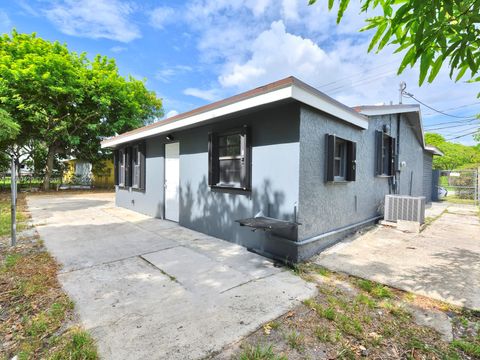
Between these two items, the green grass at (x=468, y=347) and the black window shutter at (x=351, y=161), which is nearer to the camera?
the green grass at (x=468, y=347)

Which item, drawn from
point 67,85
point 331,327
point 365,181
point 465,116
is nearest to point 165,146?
point 365,181

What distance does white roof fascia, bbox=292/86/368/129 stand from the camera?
133 inches

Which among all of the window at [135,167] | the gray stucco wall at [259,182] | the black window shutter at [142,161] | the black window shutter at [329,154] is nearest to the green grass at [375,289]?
the gray stucco wall at [259,182]

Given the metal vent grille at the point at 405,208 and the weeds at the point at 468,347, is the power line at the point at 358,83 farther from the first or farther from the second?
the weeds at the point at 468,347

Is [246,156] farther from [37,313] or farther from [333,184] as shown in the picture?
[37,313]

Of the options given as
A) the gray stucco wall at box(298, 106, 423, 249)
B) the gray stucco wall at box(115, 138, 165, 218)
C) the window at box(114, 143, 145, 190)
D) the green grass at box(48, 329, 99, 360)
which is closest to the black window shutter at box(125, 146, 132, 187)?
the window at box(114, 143, 145, 190)

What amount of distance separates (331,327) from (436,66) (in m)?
2.13

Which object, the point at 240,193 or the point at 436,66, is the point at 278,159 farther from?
the point at 436,66

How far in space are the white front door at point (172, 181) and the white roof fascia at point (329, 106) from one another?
3.76 m

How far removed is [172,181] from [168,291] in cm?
411

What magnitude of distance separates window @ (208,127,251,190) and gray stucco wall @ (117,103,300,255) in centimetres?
14

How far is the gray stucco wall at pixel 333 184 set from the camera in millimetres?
3787

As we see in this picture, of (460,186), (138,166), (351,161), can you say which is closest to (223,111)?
(351,161)

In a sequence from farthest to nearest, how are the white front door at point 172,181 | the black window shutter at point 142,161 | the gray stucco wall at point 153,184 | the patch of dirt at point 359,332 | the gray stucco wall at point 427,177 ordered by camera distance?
1. the gray stucco wall at point 427,177
2. the black window shutter at point 142,161
3. the gray stucco wall at point 153,184
4. the white front door at point 172,181
5. the patch of dirt at point 359,332
